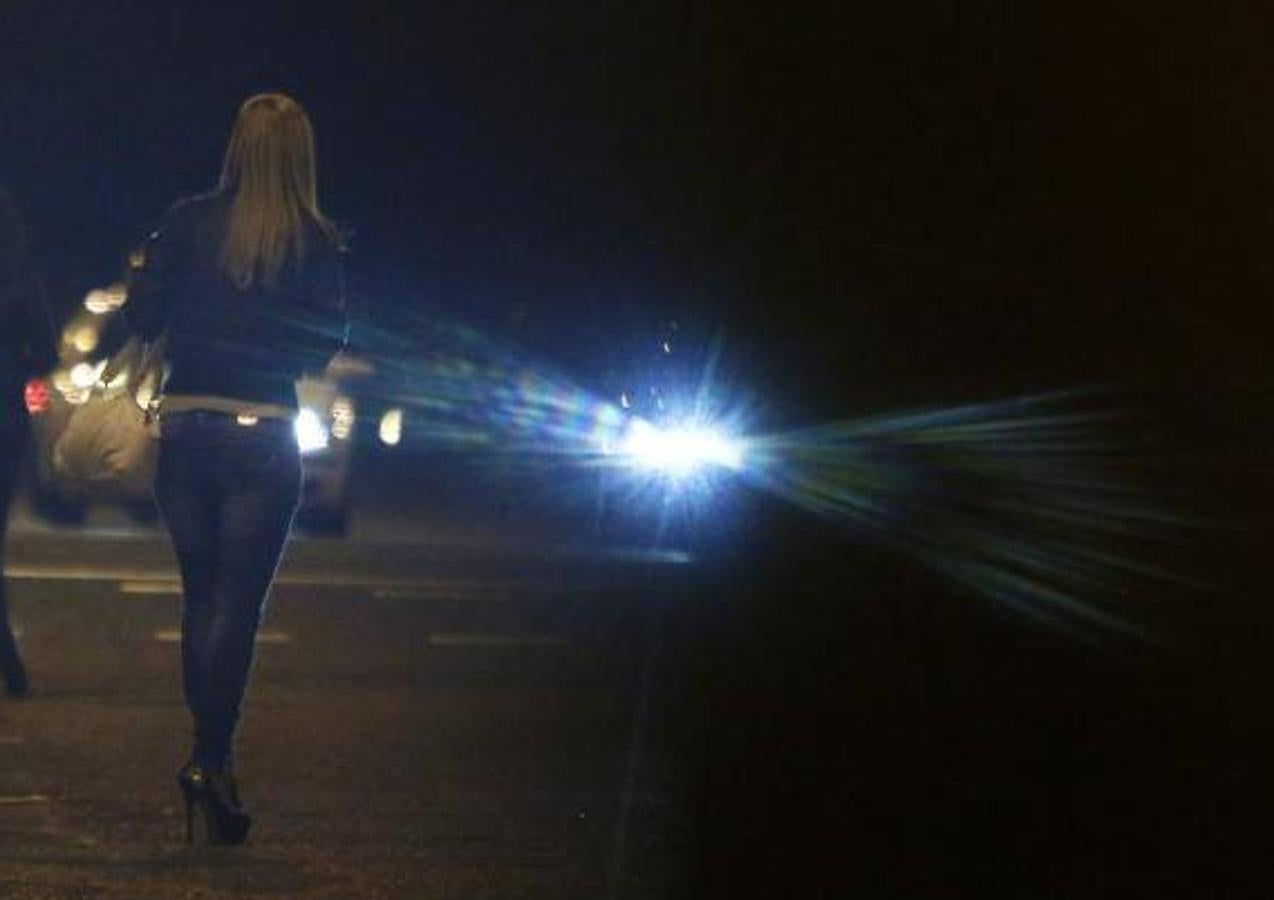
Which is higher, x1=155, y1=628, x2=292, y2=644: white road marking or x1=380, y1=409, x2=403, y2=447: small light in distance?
x1=380, y1=409, x2=403, y2=447: small light in distance

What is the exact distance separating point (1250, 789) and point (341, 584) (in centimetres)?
804

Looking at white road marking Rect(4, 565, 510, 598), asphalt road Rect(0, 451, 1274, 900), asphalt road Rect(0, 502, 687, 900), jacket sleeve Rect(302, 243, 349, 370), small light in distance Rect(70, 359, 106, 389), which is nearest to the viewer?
asphalt road Rect(0, 502, 687, 900)

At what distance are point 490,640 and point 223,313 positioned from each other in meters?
5.98

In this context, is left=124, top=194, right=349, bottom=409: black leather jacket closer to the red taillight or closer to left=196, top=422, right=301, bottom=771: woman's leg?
left=196, top=422, right=301, bottom=771: woman's leg

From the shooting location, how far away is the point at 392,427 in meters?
26.0

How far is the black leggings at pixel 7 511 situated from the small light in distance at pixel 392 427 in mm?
14006

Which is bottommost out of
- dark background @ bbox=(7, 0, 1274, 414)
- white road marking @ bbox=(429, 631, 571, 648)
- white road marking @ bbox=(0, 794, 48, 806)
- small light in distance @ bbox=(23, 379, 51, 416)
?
white road marking @ bbox=(0, 794, 48, 806)

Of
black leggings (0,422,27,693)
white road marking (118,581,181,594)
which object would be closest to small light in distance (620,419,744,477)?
white road marking (118,581,181,594)

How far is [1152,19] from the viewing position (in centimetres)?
2455

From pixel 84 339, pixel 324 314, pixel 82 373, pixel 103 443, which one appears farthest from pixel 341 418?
pixel 324 314

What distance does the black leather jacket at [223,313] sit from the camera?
7.49 meters

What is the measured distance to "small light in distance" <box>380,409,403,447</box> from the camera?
2507 centimetres

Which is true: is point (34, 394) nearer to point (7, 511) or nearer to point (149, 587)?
point (7, 511)

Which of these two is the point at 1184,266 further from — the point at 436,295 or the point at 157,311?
the point at 436,295
